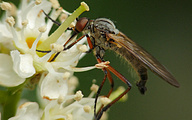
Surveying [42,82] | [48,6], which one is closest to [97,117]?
[42,82]

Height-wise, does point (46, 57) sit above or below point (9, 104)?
above

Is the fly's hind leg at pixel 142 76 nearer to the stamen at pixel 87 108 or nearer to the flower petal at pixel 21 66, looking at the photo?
the stamen at pixel 87 108

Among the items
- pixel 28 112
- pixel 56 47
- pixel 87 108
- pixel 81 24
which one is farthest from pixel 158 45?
pixel 28 112

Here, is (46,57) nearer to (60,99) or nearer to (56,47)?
(56,47)

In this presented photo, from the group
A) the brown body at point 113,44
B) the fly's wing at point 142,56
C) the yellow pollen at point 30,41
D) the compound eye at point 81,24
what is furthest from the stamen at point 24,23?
the fly's wing at point 142,56

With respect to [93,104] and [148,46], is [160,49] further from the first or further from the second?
[93,104]

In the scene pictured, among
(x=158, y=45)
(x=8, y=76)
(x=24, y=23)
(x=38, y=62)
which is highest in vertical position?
(x=158, y=45)

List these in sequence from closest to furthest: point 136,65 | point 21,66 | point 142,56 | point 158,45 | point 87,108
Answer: point 21,66 → point 87,108 → point 142,56 → point 136,65 → point 158,45
